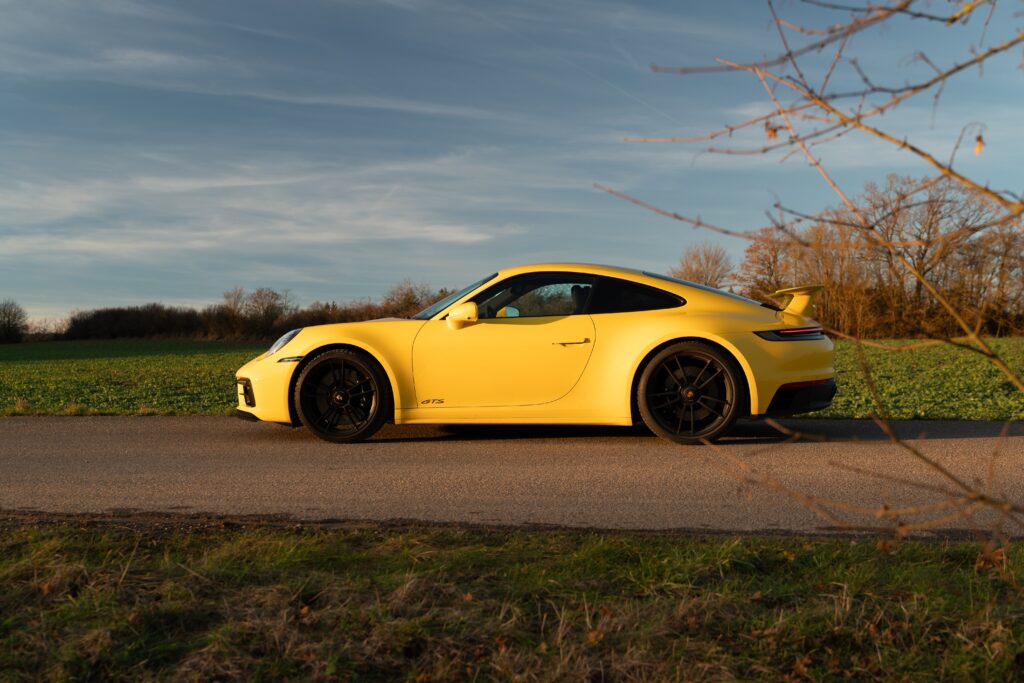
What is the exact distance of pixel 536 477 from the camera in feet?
19.8

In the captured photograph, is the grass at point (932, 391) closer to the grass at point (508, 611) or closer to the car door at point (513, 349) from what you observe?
the car door at point (513, 349)

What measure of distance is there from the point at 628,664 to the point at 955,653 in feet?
3.76

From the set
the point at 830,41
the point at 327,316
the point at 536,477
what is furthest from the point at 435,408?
the point at 327,316

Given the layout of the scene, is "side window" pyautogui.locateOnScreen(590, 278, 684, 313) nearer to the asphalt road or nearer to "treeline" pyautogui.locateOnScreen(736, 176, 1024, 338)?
the asphalt road

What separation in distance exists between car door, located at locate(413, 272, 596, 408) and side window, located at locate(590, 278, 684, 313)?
11 cm

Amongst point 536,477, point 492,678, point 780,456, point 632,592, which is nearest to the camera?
point 492,678

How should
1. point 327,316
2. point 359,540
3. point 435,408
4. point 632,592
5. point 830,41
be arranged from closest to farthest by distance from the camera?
point 830,41, point 632,592, point 359,540, point 435,408, point 327,316

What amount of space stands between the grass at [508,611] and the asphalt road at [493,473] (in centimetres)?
65

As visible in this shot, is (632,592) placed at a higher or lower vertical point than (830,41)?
lower

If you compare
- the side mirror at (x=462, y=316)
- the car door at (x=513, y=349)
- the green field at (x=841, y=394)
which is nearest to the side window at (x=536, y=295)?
the car door at (x=513, y=349)

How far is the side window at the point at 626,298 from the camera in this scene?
24.2ft

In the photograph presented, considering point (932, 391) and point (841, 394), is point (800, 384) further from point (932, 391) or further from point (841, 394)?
point (932, 391)

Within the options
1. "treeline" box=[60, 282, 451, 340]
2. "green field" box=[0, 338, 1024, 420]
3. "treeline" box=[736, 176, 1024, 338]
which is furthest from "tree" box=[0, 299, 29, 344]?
"treeline" box=[736, 176, 1024, 338]

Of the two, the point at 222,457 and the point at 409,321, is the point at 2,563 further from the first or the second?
the point at 409,321
